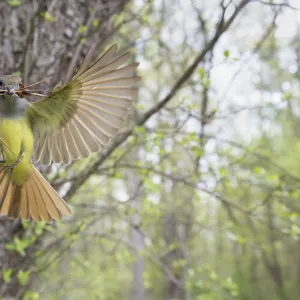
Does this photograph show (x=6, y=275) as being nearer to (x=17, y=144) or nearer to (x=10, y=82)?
(x=17, y=144)

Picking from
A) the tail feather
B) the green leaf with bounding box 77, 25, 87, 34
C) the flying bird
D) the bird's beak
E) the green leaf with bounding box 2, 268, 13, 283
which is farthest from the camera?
the green leaf with bounding box 77, 25, 87, 34

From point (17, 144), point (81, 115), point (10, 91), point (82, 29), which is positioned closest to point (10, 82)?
point (10, 91)

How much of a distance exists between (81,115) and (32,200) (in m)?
0.39

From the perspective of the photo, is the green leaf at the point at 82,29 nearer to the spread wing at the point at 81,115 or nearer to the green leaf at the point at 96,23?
the green leaf at the point at 96,23

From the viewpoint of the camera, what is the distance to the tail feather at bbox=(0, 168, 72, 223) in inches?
66.4

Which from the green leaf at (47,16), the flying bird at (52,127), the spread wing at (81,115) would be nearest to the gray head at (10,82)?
the flying bird at (52,127)

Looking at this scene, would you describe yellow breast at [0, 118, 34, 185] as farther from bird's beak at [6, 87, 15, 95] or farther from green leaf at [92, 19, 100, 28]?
green leaf at [92, 19, 100, 28]

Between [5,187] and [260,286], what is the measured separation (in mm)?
9763

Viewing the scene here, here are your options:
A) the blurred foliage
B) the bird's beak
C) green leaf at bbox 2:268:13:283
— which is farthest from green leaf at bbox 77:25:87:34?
green leaf at bbox 2:268:13:283

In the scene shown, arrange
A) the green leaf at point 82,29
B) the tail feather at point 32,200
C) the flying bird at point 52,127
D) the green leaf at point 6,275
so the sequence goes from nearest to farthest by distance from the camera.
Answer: the flying bird at point 52,127 < the tail feather at point 32,200 < the green leaf at point 6,275 < the green leaf at point 82,29

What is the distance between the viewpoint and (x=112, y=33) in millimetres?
2594

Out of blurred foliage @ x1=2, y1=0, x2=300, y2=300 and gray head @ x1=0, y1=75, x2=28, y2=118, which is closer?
gray head @ x1=0, y1=75, x2=28, y2=118

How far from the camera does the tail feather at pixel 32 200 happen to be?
66.4 inches

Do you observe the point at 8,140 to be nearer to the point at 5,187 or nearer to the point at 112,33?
the point at 5,187
